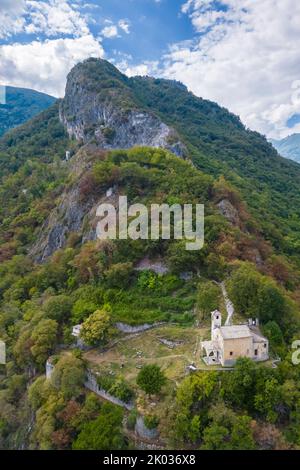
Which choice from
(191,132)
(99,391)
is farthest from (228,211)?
(191,132)

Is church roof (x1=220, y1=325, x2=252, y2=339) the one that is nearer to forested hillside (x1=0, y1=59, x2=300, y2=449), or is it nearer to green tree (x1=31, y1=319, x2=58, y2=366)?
forested hillside (x1=0, y1=59, x2=300, y2=449)

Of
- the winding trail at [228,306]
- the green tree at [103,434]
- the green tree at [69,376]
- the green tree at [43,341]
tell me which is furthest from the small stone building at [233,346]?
the green tree at [43,341]

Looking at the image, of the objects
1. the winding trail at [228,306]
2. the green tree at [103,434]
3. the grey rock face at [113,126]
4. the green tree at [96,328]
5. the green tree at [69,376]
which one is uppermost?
the grey rock face at [113,126]

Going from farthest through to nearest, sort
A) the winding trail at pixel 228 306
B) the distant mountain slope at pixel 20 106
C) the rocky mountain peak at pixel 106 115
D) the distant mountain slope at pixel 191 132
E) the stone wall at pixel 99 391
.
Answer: the distant mountain slope at pixel 20 106
the rocky mountain peak at pixel 106 115
the distant mountain slope at pixel 191 132
the winding trail at pixel 228 306
the stone wall at pixel 99 391

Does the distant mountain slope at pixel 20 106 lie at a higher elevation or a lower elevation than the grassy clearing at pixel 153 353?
higher

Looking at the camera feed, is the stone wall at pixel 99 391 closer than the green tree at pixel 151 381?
No

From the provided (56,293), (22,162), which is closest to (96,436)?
(56,293)

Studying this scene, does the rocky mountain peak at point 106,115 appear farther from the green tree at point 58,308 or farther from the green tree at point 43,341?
the green tree at point 43,341

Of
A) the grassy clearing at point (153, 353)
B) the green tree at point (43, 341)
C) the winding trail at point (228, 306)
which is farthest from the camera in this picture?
the green tree at point (43, 341)
